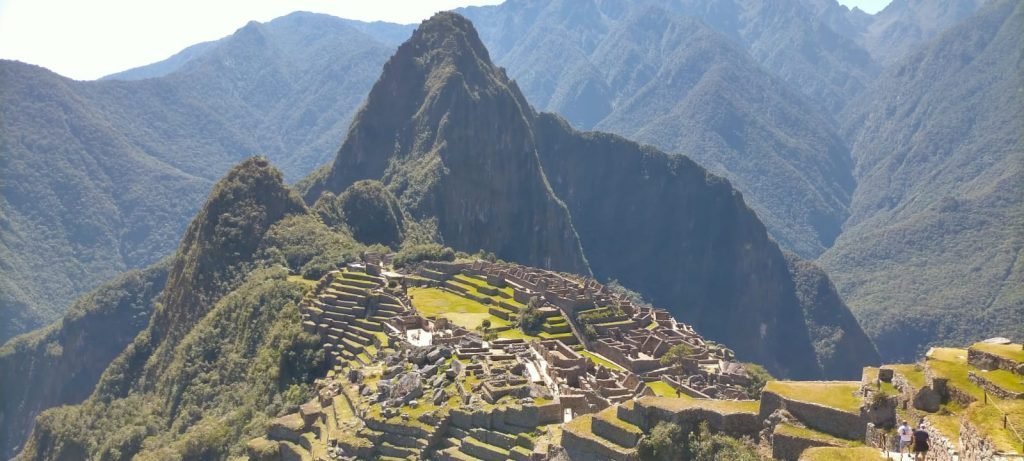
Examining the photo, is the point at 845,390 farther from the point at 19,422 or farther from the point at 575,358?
the point at 19,422

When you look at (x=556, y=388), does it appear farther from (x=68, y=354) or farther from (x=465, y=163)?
(x=465, y=163)

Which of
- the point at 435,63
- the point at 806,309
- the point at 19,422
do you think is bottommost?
the point at 19,422

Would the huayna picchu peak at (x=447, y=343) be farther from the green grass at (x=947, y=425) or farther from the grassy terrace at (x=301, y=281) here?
the grassy terrace at (x=301, y=281)

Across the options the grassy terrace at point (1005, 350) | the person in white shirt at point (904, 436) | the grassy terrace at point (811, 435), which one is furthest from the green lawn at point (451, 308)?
the person in white shirt at point (904, 436)

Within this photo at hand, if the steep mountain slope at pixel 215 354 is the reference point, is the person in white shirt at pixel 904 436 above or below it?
above

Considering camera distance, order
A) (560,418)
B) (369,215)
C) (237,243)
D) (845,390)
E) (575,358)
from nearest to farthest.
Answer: (845,390) < (560,418) < (575,358) < (237,243) < (369,215)

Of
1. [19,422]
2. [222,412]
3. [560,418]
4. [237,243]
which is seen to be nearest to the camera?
[560,418]

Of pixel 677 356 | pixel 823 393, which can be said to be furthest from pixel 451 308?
pixel 823 393

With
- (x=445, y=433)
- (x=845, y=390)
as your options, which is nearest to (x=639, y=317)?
(x=445, y=433)
